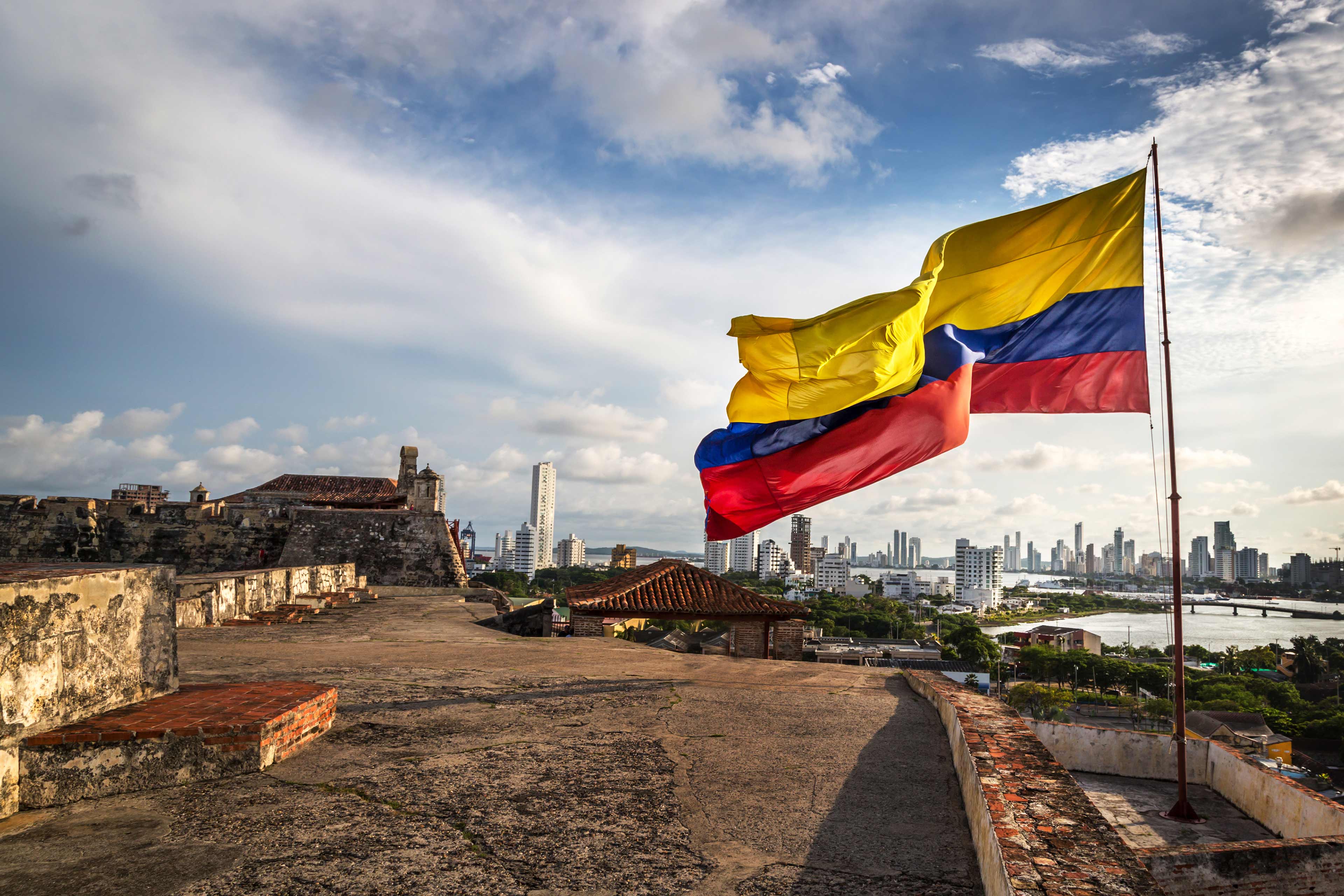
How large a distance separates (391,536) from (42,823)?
521 inches

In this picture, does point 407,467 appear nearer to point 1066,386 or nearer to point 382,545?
point 382,545

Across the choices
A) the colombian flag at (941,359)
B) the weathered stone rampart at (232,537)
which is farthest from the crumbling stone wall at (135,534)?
the colombian flag at (941,359)

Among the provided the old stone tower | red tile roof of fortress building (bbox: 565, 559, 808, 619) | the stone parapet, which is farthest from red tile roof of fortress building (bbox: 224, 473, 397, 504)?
the stone parapet

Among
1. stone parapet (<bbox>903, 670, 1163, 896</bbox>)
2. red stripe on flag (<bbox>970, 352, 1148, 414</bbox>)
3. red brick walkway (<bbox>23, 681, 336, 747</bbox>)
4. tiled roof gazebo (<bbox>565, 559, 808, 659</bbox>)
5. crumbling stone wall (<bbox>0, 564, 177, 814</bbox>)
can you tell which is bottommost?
tiled roof gazebo (<bbox>565, 559, 808, 659</bbox>)

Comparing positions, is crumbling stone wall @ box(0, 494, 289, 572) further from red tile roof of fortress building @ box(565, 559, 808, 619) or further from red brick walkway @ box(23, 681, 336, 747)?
red brick walkway @ box(23, 681, 336, 747)

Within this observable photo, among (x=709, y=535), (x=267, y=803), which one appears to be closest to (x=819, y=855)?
(x=267, y=803)

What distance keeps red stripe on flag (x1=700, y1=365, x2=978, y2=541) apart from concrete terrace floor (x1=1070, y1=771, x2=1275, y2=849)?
2.77 metres

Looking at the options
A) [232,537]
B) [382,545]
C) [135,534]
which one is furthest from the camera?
[382,545]

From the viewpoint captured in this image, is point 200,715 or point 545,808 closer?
point 545,808

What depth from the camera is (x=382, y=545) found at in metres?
15.6

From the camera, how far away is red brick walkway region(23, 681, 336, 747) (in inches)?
124

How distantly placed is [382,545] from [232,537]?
2918 millimetres

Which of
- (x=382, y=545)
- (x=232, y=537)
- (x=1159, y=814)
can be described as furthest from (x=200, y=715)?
(x=232, y=537)

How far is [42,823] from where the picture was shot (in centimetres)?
291
